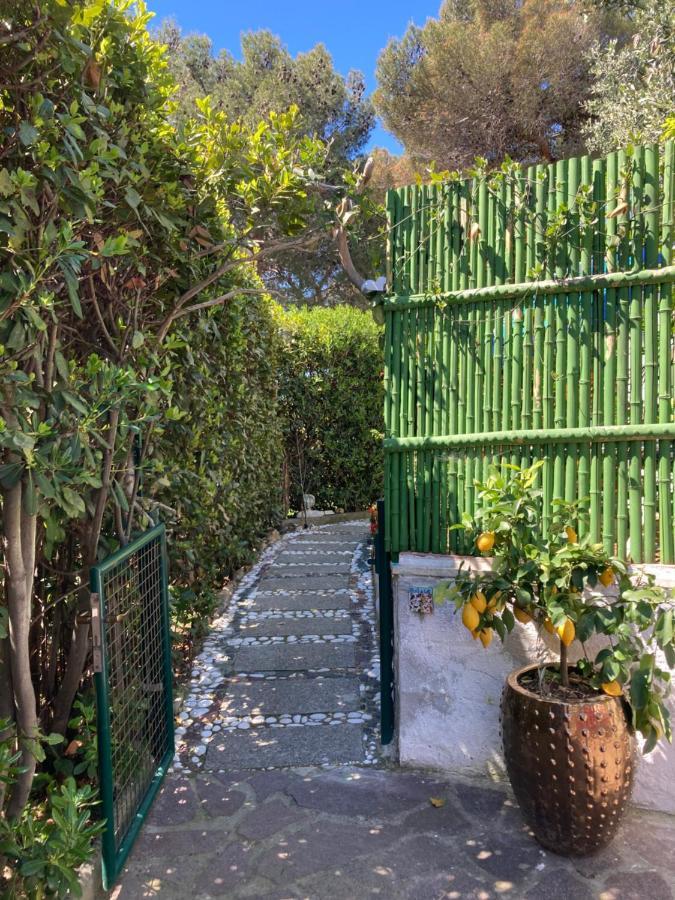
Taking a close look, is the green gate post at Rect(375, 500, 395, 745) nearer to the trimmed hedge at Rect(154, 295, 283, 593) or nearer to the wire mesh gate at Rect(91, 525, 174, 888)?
the wire mesh gate at Rect(91, 525, 174, 888)

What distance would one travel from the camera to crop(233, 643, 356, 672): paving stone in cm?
438

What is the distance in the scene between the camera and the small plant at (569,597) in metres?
2.43

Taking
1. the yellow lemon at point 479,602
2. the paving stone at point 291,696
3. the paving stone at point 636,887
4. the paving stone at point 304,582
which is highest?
the yellow lemon at point 479,602

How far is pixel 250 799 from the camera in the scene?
2.97 meters

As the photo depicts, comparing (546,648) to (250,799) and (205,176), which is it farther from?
(205,176)

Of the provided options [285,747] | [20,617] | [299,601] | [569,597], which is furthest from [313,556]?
[20,617]

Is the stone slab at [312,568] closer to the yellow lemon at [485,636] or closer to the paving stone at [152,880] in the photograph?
the yellow lemon at [485,636]

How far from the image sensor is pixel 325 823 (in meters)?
2.78

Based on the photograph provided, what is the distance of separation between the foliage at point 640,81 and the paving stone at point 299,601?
19.5 feet

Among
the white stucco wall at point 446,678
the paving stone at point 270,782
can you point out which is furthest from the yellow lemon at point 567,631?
the paving stone at point 270,782

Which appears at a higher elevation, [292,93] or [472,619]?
[292,93]

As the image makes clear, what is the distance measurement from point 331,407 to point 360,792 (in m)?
7.22

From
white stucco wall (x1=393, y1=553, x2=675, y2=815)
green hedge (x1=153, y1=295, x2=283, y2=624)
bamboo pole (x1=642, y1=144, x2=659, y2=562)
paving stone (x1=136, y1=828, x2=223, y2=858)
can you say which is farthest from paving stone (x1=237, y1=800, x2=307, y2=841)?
bamboo pole (x1=642, y1=144, x2=659, y2=562)

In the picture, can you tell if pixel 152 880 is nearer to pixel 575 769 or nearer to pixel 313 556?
pixel 575 769
